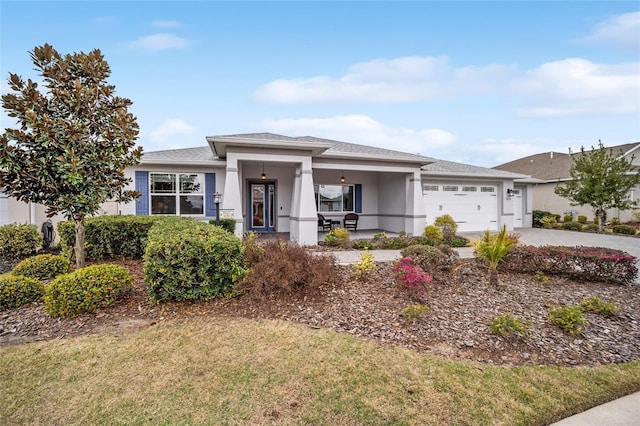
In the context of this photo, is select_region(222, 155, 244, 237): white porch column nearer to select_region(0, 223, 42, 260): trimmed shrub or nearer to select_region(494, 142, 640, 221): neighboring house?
select_region(0, 223, 42, 260): trimmed shrub

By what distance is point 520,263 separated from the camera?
6.54 metres

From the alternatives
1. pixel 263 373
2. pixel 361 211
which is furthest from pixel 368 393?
pixel 361 211

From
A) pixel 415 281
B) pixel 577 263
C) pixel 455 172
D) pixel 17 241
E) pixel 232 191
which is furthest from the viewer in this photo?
pixel 455 172

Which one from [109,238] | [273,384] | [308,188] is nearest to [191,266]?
[273,384]

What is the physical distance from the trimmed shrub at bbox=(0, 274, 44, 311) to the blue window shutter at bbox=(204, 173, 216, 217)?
275 inches

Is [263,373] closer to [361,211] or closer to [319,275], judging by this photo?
[319,275]

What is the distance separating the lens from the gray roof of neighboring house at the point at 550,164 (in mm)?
20828

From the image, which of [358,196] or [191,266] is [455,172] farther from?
[191,266]

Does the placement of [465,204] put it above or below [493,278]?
above

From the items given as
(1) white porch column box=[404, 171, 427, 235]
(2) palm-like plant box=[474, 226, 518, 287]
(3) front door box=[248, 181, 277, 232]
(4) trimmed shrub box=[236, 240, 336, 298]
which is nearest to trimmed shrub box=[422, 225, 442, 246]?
(1) white porch column box=[404, 171, 427, 235]

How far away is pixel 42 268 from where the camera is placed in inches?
225

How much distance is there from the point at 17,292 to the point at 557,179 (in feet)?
86.7

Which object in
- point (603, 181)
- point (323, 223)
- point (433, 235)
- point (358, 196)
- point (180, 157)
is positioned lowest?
point (433, 235)

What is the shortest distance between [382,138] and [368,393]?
76.3ft
